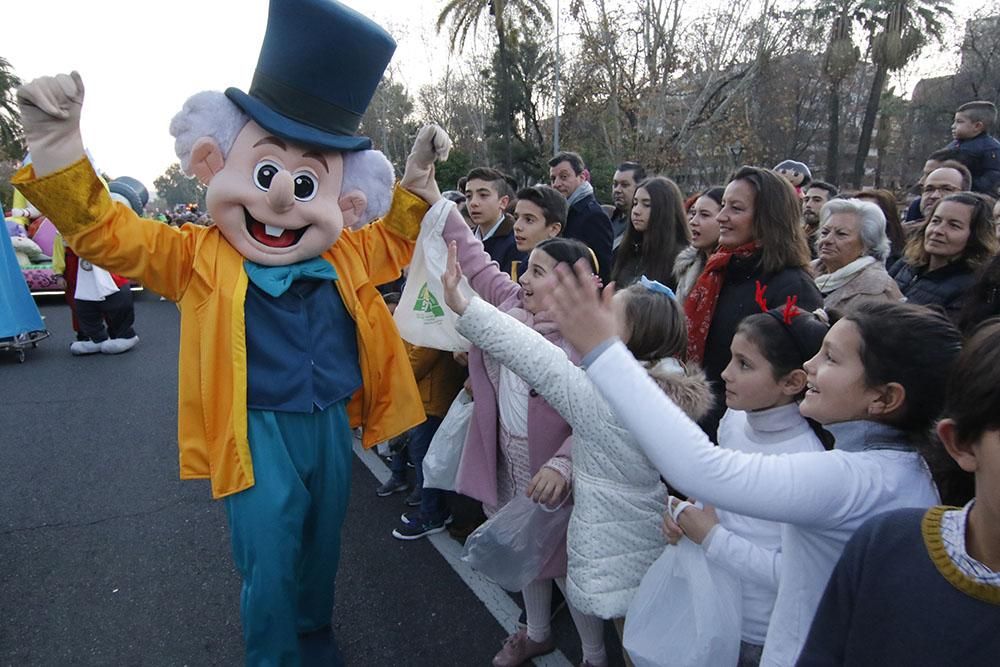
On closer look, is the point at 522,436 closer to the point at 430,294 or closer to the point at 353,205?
the point at 430,294

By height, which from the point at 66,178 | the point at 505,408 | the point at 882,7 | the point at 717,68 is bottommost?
the point at 505,408

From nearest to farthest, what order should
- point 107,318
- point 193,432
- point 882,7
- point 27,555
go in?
point 193,432, point 27,555, point 107,318, point 882,7

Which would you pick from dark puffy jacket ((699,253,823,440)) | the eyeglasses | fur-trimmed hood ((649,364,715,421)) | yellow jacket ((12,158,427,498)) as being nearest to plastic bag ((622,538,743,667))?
fur-trimmed hood ((649,364,715,421))

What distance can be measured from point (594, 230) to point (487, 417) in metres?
2.04

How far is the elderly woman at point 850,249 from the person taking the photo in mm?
3146

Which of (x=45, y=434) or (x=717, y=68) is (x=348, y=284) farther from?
(x=717, y=68)

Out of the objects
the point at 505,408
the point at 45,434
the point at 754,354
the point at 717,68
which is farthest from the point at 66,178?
the point at 717,68

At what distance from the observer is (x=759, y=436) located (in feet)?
5.90

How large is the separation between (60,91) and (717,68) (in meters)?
14.9

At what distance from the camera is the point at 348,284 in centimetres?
237

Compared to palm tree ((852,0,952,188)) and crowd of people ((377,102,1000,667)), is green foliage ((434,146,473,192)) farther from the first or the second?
crowd of people ((377,102,1000,667))

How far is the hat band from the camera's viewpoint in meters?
2.19

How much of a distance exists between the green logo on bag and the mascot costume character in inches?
14.5

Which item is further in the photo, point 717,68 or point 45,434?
point 717,68
